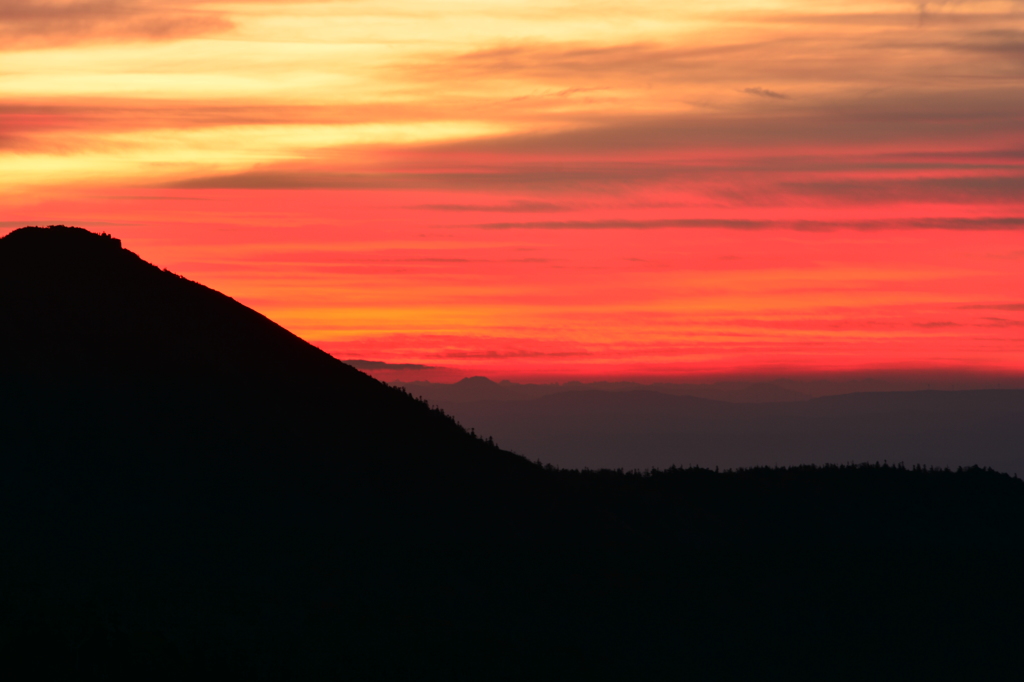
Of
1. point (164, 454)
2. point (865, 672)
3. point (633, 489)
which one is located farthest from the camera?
point (633, 489)

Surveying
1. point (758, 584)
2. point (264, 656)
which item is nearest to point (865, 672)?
point (758, 584)

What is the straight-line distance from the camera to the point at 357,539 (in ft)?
150

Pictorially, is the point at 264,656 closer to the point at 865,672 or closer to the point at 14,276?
the point at 865,672

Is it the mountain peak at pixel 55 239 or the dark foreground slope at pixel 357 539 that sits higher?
the mountain peak at pixel 55 239

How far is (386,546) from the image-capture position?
45406 mm

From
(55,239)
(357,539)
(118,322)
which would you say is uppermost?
(55,239)

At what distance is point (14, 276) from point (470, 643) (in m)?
32.5

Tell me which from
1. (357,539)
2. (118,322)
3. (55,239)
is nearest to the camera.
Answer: (357,539)

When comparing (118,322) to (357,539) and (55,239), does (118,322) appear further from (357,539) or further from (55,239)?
(357,539)

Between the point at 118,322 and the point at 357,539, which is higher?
the point at 118,322

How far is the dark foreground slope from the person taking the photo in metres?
36.5

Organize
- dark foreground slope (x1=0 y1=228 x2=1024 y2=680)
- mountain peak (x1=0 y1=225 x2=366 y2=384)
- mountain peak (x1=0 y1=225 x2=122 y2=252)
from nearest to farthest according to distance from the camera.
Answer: dark foreground slope (x1=0 y1=228 x2=1024 y2=680) → mountain peak (x1=0 y1=225 x2=366 y2=384) → mountain peak (x1=0 y1=225 x2=122 y2=252)

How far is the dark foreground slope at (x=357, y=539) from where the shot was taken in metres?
36.5

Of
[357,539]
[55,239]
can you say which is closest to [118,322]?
[55,239]
